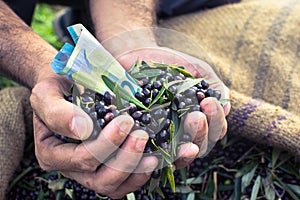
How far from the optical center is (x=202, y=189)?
149cm

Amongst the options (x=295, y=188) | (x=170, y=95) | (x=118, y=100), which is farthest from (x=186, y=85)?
(x=295, y=188)

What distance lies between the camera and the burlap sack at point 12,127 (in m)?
1.49

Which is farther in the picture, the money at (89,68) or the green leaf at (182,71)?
the green leaf at (182,71)

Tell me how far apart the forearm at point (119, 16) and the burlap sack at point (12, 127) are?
12.2 inches

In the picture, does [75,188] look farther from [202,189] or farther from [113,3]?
[113,3]

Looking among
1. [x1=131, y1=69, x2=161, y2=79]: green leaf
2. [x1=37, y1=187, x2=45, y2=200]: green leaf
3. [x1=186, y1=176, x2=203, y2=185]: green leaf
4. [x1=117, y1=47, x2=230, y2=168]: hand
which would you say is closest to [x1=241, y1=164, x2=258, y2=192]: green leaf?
[x1=186, y1=176, x2=203, y2=185]: green leaf

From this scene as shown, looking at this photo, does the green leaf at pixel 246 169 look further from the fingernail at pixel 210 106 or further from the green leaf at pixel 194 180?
the fingernail at pixel 210 106

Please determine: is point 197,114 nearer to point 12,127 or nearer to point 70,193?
point 70,193

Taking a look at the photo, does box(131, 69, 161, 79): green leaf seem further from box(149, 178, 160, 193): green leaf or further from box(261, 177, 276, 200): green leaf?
box(261, 177, 276, 200): green leaf

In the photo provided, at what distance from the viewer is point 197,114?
111 cm

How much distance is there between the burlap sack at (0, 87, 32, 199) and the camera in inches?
58.6

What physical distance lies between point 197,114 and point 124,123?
0.17 metres

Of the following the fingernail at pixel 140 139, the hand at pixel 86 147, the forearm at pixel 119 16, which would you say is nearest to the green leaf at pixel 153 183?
the hand at pixel 86 147

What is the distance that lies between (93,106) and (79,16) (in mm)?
1234
